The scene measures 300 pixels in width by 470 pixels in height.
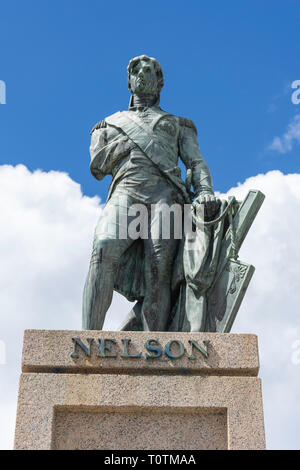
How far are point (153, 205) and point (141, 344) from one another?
→ 219cm

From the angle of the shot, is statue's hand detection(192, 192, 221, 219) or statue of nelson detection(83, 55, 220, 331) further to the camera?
statue's hand detection(192, 192, 221, 219)

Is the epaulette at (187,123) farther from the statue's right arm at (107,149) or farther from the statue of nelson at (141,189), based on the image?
the statue's right arm at (107,149)

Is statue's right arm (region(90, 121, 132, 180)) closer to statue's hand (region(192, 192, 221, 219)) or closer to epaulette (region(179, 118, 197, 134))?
epaulette (region(179, 118, 197, 134))

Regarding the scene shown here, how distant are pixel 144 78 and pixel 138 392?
4.57 m

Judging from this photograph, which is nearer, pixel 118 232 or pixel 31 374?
pixel 31 374

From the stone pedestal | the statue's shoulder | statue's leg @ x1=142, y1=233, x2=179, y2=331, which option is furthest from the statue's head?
the stone pedestal

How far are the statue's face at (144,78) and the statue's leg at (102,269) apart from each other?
2.00m

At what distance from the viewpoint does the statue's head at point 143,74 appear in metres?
9.60

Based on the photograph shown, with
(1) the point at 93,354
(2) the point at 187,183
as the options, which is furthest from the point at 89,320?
(2) the point at 187,183

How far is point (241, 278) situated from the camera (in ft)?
26.7

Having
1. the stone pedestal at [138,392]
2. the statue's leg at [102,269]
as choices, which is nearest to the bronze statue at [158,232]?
the statue's leg at [102,269]

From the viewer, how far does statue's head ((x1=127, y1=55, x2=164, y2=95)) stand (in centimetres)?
960
